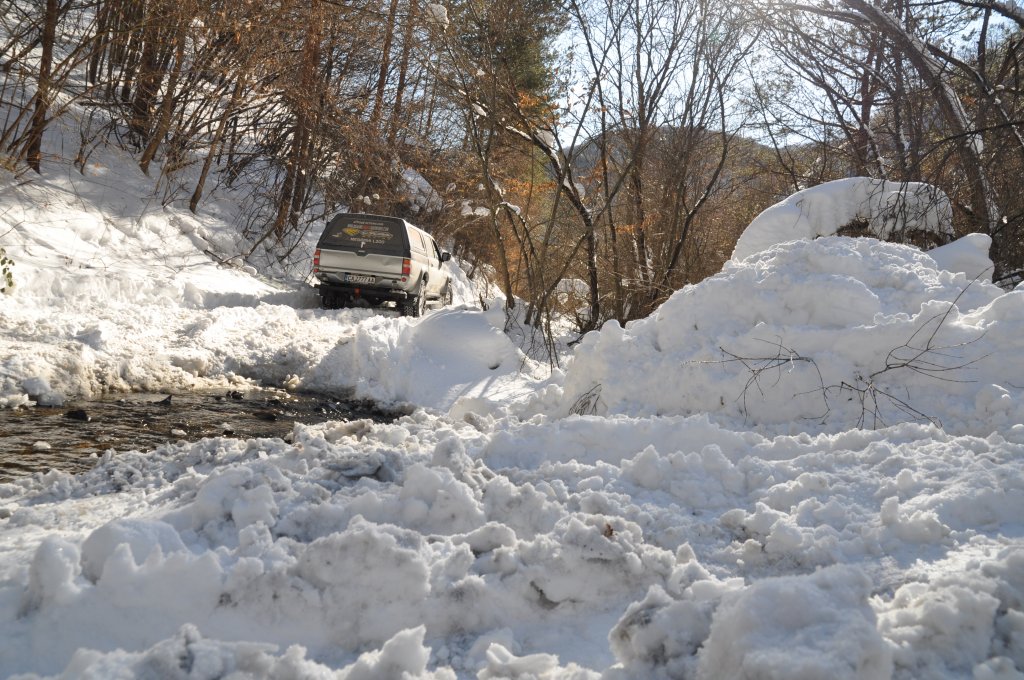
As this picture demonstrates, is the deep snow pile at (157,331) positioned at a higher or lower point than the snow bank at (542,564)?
higher

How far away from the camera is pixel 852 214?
30.7ft

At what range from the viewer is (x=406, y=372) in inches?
375

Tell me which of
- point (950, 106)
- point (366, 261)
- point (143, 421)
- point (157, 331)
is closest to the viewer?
point (143, 421)

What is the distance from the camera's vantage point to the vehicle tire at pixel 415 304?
47.9 ft

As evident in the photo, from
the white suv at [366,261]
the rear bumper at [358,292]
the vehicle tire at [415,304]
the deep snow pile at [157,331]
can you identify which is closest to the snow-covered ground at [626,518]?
the deep snow pile at [157,331]

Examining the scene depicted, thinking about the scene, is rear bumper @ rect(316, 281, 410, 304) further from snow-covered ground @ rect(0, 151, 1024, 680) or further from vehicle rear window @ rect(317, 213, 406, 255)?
snow-covered ground @ rect(0, 151, 1024, 680)

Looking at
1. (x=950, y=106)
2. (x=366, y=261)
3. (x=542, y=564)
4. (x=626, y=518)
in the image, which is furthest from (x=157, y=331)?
(x=950, y=106)

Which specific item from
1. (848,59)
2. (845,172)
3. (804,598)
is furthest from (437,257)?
(804,598)

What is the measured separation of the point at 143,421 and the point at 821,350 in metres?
6.14

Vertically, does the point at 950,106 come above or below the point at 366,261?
above

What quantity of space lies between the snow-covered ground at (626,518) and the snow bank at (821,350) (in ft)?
0.08

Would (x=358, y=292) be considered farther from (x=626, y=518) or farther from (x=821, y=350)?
(x=626, y=518)

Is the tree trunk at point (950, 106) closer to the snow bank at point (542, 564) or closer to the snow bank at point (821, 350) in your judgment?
the snow bank at point (821, 350)

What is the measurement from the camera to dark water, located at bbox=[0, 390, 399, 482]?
5.44m
